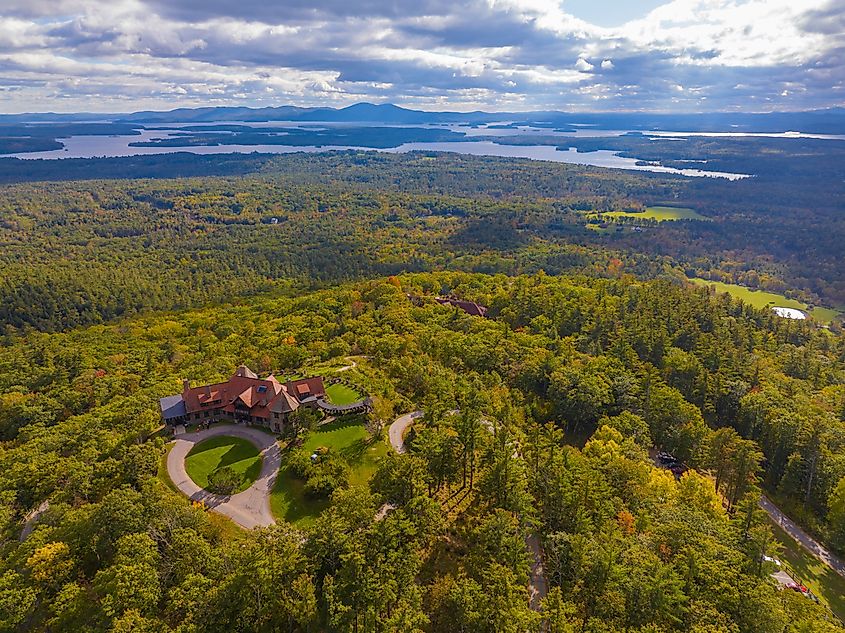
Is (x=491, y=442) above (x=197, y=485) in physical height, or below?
above

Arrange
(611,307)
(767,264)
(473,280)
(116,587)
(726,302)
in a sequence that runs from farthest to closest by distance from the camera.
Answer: (767,264), (473,280), (726,302), (611,307), (116,587)

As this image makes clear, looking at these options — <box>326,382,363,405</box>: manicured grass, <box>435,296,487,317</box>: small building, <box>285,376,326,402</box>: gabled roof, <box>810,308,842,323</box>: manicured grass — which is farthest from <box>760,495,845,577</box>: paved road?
<box>810,308,842,323</box>: manicured grass

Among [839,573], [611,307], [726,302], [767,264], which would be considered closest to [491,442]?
[839,573]

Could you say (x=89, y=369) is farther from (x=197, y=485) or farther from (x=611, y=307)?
(x=611, y=307)

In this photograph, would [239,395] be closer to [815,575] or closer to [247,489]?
[247,489]

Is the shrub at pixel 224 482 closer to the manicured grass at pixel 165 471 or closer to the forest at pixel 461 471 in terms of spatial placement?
the forest at pixel 461 471
